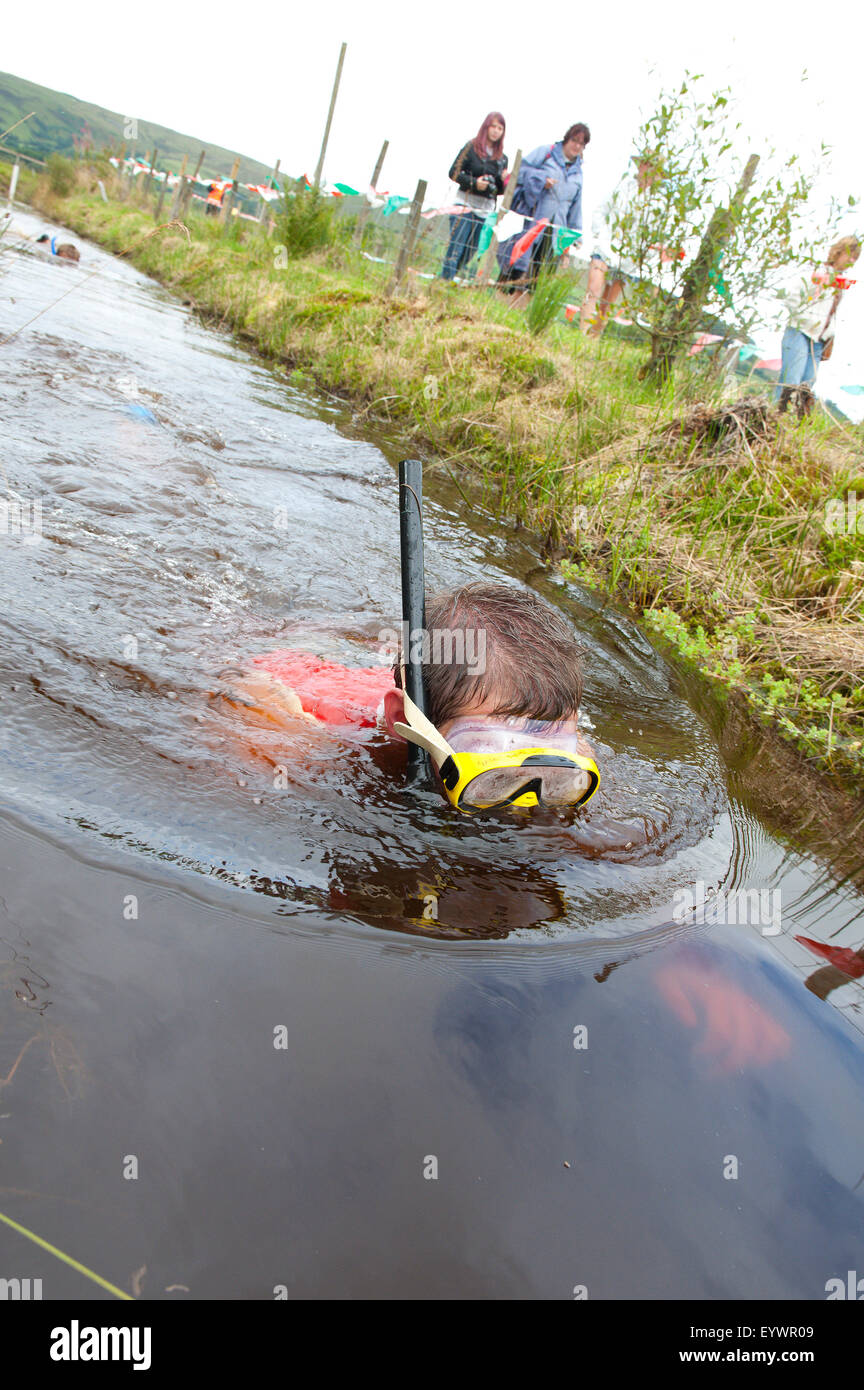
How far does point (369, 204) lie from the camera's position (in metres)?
15.4

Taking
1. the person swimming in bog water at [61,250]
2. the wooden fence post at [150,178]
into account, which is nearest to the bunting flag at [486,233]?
the person swimming in bog water at [61,250]

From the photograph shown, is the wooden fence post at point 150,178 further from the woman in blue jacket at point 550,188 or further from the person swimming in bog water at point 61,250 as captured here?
the woman in blue jacket at point 550,188

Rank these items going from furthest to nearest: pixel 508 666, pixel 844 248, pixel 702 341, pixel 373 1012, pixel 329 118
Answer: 1. pixel 329 118
2. pixel 702 341
3. pixel 844 248
4. pixel 508 666
5. pixel 373 1012

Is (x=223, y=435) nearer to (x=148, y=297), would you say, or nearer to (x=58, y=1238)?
(x=58, y=1238)

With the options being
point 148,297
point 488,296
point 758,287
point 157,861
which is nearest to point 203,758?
point 157,861

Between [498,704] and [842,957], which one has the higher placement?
[498,704]

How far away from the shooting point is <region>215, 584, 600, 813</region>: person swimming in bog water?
7.56ft

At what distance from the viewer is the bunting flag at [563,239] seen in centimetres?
1101

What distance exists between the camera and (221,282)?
12422 mm

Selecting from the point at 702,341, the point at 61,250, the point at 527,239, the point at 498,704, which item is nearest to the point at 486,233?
the point at 527,239

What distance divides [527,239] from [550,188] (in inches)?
27.3

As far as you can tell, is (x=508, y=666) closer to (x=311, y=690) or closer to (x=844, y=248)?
(x=311, y=690)

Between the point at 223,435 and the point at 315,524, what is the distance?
4.96ft

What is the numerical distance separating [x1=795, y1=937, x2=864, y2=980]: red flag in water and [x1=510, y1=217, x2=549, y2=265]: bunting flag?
10501mm
